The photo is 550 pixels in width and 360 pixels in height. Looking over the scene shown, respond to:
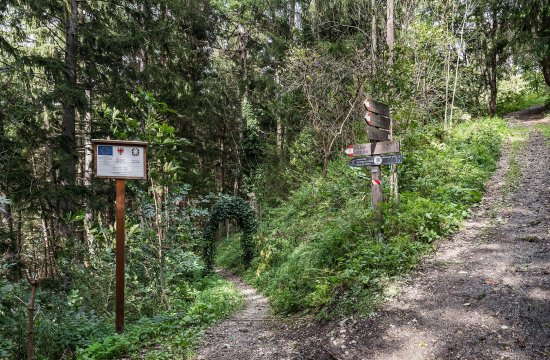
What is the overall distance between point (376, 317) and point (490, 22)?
2288 centimetres

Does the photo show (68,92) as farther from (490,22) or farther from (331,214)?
(490,22)

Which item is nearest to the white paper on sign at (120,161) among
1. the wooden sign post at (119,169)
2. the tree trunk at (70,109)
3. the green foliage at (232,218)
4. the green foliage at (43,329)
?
the wooden sign post at (119,169)

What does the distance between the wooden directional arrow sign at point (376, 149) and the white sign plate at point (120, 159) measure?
344 centimetres

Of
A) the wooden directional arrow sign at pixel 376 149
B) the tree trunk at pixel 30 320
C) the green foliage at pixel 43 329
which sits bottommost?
the green foliage at pixel 43 329

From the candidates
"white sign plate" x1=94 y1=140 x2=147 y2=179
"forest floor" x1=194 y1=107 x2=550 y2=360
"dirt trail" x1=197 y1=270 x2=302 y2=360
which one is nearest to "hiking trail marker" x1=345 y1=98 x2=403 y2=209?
"forest floor" x1=194 y1=107 x2=550 y2=360

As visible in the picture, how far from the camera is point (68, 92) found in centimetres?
793

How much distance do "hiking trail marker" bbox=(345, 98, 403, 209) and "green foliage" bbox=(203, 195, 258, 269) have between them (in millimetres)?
7114

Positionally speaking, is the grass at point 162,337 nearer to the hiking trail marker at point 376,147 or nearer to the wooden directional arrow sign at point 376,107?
the hiking trail marker at point 376,147

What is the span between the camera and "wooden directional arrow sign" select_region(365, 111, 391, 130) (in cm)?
574

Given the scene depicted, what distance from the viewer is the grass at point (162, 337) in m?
4.09

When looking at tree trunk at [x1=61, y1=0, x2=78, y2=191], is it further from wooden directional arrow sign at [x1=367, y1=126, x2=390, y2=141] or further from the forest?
wooden directional arrow sign at [x1=367, y1=126, x2=390, y2=141]

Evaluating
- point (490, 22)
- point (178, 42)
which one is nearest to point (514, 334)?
point (178, 42)

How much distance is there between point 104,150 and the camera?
4824 mm

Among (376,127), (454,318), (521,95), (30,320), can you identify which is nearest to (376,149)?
(376,127)
